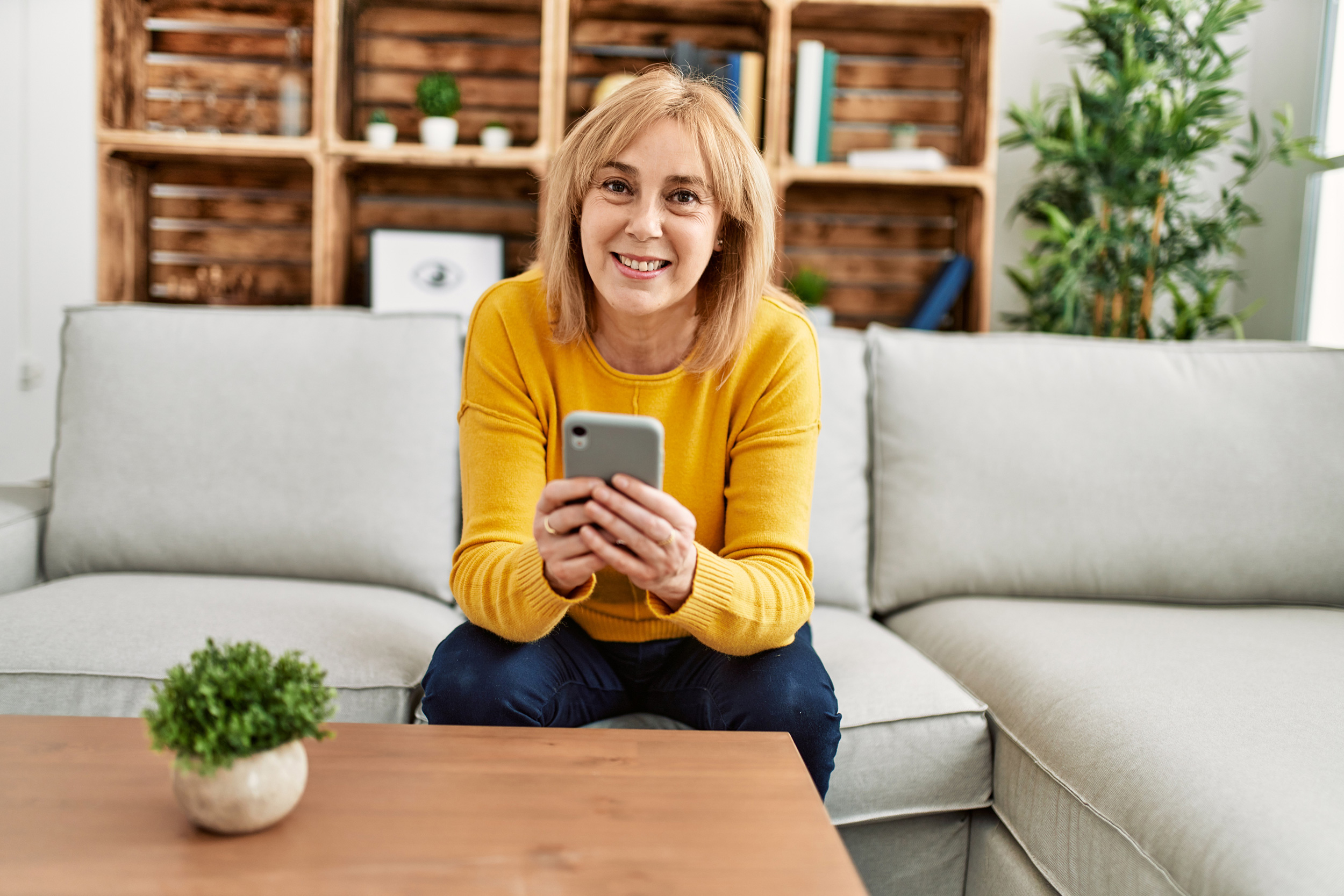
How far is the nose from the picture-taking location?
1028 mm

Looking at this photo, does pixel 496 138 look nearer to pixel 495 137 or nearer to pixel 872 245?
pixel 495 137

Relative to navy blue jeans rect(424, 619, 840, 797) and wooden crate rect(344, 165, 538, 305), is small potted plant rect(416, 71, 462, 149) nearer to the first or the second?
wooden crate rect(344, 165, 538, 305)

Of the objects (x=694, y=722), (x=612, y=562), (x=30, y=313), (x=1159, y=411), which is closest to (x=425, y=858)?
(x=612, y=562)

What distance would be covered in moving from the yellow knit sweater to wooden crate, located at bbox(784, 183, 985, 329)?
1231 millimetres

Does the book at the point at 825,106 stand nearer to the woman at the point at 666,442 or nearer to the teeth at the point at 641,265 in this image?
the woman at the point at 666,442

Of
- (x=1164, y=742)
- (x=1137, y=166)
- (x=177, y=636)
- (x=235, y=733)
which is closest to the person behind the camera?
(x=235, y=733)

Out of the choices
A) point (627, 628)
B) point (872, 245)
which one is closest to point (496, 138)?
point (872, 245)

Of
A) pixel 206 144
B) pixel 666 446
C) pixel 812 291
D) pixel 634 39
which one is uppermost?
pixel 634 39

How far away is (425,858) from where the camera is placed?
0.63 metres

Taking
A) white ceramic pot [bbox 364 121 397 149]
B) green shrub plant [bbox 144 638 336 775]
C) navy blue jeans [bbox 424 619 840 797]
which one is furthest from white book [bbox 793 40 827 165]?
green shrub plant [bbox 144 638 336 775]

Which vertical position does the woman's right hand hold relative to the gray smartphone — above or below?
below

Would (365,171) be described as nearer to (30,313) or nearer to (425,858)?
(30,313)

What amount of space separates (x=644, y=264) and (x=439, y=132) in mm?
1212

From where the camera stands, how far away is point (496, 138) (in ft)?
6.80
